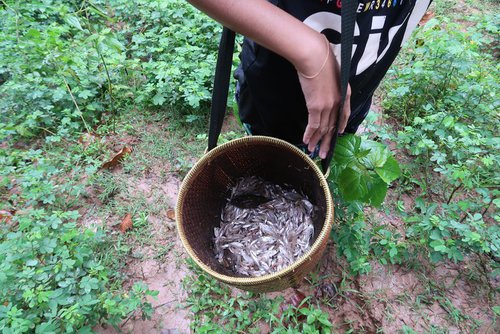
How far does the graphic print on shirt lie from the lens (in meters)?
1.13

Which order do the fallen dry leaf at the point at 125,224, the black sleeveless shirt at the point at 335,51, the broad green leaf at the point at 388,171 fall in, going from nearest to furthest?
the black sleeveless shirt at the point at 335,51, the broad green leaf at the point at 388,171, the fallen dry leaf at the point at 125,224

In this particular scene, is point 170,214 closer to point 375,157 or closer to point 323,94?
point 375,157

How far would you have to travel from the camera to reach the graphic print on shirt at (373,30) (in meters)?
1.13

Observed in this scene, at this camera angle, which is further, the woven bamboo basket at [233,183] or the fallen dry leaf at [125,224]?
the fallen dry leaf at [125,224]

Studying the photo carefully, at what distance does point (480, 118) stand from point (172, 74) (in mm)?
2492

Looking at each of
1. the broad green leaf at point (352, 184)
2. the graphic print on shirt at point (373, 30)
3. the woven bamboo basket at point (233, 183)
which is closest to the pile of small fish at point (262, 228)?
the woven bamboo basket at point (233, 183)

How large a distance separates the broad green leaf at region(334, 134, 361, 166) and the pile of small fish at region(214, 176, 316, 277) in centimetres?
33

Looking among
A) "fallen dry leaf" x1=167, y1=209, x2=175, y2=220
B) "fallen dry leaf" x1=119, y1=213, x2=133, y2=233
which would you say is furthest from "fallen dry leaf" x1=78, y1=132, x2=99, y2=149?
"fallen dry leaf" x1=167, y1=209, x2=175, y2=220

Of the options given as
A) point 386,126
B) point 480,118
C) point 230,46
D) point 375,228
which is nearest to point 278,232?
point 375,228

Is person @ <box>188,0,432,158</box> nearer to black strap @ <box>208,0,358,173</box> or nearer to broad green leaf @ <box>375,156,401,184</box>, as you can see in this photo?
black strap @ <box>208,0,358,173</box>

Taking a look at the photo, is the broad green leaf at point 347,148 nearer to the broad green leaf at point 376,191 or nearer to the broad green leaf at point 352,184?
the broad green leaf at point 352,184

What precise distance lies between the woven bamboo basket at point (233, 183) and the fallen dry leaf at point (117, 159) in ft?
3.44

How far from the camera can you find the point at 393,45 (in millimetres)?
1339

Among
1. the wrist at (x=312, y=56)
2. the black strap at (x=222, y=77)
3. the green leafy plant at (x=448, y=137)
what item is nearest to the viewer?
the wrist at (x=312, y=56)
